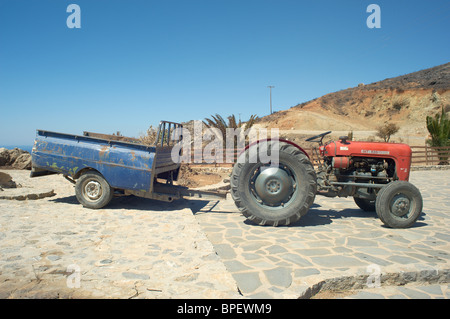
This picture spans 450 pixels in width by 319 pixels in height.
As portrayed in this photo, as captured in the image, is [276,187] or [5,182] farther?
[5,182]

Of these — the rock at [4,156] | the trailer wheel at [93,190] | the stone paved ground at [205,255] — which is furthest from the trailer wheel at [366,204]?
the rock at [4,156]

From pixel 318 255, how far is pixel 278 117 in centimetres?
4414

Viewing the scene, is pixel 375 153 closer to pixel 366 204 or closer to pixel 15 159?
pixel 366 204

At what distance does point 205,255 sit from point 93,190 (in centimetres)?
334

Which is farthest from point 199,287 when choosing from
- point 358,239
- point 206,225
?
point 358,239

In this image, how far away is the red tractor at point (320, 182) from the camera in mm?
4562

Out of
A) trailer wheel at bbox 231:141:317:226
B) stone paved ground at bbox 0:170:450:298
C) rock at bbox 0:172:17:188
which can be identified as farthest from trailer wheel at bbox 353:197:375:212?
rock at bbox 0:172:17:188

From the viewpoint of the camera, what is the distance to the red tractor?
15.0 ft

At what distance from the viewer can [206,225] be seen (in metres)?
4.88

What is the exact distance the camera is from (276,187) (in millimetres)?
4660

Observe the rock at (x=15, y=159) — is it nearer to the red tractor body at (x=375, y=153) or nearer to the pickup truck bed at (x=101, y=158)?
the pickup truck bed at (x=101, y=158)

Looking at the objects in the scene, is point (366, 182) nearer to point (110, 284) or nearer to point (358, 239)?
point (358, 239)

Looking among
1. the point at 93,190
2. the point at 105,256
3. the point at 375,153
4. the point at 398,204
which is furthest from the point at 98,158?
the point at 398,204
